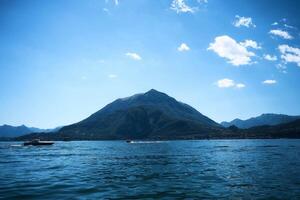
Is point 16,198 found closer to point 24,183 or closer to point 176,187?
point 24,183

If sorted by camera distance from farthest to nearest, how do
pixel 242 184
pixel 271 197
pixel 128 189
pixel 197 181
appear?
pixel 197 181, pixel 242 184, pixel 128 189, pixel 271 197

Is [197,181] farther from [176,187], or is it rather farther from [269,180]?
[269,180]

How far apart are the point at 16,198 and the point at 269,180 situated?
29.8 m

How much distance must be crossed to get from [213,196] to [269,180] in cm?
1376

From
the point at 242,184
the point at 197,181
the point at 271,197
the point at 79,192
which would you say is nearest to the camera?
the point at 271,197

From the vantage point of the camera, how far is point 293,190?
31.9 meters

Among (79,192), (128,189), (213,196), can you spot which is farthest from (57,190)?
(213,196)

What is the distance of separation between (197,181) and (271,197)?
Answer: 11.7 m

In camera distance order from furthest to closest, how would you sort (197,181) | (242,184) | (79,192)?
(197,181), (242,184), (79,192)

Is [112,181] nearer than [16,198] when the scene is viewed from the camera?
No

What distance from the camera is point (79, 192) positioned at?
1240 inches

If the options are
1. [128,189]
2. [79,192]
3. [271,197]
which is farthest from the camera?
[128,189]

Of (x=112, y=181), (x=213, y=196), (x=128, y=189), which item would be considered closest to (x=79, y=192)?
(x=128, y=189)

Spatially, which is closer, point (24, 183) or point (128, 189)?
point (128, 189)
